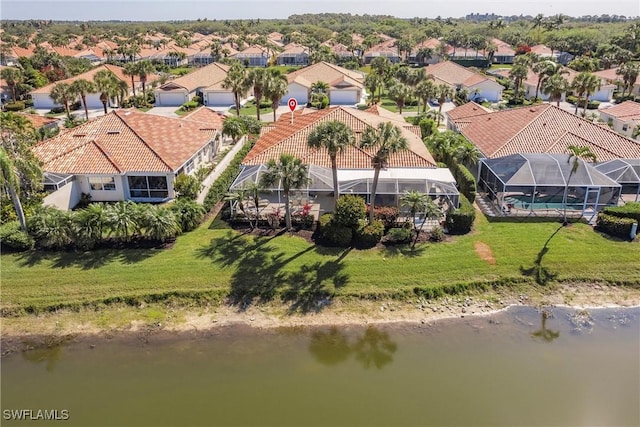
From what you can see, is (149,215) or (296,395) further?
(149,215)

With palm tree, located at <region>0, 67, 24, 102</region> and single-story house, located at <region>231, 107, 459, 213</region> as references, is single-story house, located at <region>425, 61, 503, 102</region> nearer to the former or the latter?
single-story house, located at <region>231, 107, 459, 213</region>

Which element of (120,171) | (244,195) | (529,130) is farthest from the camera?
(529,130)

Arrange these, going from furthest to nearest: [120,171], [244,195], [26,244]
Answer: [120,171]
[244,195]
[26,244]

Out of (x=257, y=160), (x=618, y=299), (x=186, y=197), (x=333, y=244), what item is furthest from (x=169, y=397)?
(x=618, y=299)

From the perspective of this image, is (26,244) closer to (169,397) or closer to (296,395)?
(169,397)

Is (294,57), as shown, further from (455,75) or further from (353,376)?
(353,376)

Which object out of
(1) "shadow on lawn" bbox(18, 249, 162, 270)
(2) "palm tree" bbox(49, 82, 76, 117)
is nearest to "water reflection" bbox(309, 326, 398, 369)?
(1) "shadow on lawn" bbox(18, 249, 162, 270)

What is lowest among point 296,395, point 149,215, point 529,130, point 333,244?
point 296,395
